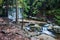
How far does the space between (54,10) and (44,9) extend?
316 centimetres

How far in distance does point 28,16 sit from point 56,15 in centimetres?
603

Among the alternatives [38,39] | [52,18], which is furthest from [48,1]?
[38,39]

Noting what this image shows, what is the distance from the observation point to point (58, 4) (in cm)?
2541

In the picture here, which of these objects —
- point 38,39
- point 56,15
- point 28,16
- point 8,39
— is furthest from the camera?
point 28,16

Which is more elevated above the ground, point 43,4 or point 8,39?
point 43,4

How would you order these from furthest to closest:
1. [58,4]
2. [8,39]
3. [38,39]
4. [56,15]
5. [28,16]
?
[28,16], [58,4], [56,15], [38,39], [8,39]

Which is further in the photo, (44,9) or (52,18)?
(44,9)

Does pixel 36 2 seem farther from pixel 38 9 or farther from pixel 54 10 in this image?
pixel 54 10

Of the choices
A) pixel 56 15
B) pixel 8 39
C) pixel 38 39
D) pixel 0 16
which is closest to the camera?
pixel 8 39

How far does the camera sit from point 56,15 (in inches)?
932

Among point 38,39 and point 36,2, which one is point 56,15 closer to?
point 36,2

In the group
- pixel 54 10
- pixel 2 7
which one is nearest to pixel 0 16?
pixel 2 7

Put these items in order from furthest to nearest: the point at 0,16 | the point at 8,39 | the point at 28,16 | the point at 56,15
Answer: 1. the point at 28,16
2. the point at 56,15
3. the point at 0,16
4. the point at 8,39

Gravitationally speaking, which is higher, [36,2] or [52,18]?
[36,2]
